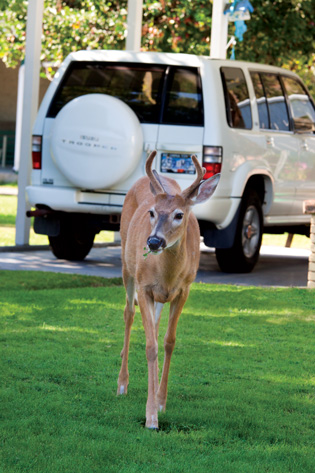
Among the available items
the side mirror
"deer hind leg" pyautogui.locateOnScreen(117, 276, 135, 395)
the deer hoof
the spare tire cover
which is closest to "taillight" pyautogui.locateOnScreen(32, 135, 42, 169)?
the spare tire cover

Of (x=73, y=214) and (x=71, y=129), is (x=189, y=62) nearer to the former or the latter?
(x=71, y=129)

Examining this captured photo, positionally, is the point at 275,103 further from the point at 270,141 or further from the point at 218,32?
the point at 218,32

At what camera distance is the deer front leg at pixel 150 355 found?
197 inches

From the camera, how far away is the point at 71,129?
34.4 ft

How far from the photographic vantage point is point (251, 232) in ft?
37.3

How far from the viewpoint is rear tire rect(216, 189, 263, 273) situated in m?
11.1

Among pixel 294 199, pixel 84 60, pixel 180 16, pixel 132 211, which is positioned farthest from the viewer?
pixel 180 16

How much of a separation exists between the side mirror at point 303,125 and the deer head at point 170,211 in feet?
23.1

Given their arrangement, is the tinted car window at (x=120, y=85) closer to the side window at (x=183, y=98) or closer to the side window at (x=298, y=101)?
the side window at (x=183, y=98)

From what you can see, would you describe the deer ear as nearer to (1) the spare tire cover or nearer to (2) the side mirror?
(1) the spare tire cover

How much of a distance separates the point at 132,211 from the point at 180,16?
1313cm

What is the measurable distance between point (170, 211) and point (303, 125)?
7.67 m

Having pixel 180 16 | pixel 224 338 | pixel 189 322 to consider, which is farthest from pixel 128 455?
pixel 180 16

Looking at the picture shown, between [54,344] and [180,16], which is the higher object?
[180,16]
